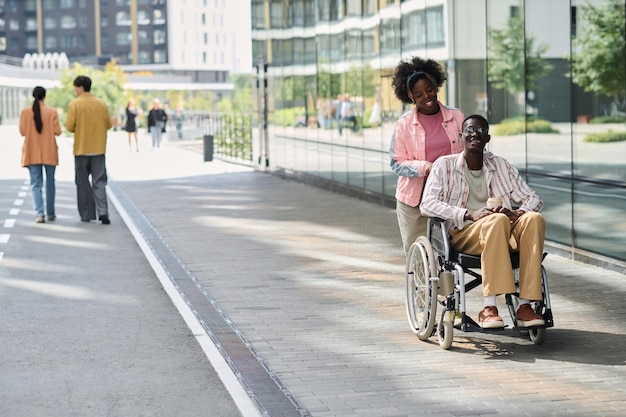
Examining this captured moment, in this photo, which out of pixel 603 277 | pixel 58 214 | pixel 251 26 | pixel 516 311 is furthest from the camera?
pixel 251 26

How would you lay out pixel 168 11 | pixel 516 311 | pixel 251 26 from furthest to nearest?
pixel 168 11
pixel 251 26
pixel 516 311

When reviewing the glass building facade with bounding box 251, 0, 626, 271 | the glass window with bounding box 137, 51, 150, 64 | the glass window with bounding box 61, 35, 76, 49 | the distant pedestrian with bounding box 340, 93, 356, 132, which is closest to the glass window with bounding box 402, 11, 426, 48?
the glass building facade with bounding box 251, 0, 626, 271

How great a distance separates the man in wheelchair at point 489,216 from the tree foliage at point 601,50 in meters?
3.91

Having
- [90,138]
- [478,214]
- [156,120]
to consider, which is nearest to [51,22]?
[156,120]

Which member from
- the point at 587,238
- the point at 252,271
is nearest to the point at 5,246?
the point at 252,271

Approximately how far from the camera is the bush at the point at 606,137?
11391 mm

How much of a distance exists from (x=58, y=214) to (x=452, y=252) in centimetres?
1133

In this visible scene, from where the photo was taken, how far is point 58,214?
59.5ft

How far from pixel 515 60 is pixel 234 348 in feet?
23.4

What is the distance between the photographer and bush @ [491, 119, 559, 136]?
13141 millimetres

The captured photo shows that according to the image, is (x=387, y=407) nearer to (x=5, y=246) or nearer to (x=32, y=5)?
(x=5, y=246)

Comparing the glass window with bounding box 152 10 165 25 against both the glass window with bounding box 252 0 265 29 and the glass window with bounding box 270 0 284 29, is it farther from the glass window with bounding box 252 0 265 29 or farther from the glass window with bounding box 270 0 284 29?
the glass window with bounding box 270 0 284 29

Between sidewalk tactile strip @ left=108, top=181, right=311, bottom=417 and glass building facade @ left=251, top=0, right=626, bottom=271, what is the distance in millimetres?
3818

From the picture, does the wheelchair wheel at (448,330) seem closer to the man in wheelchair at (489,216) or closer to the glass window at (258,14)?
the man in wheelchair at (489,216)
